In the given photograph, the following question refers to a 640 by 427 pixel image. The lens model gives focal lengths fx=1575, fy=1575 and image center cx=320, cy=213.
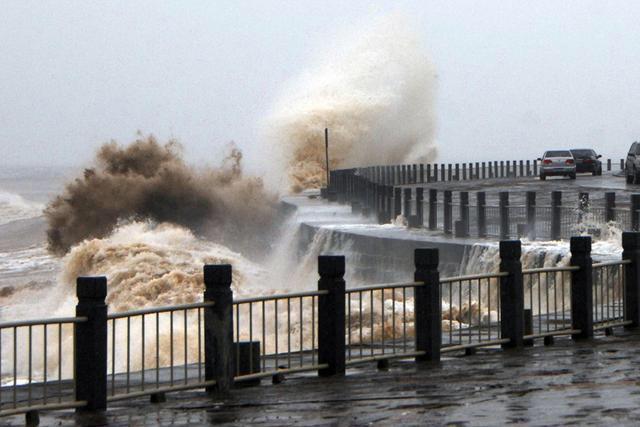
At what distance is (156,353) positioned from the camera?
13.2 metres

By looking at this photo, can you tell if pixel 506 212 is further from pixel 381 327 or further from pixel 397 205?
pixel 381 327

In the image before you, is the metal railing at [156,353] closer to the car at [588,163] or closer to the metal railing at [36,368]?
the metal railing at [36,368]

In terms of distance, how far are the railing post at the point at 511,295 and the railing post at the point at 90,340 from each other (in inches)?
216

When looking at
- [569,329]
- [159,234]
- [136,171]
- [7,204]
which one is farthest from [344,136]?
[569,329]

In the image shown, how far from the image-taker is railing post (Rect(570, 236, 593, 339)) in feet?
56.4

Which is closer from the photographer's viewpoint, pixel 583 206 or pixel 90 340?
pixel 90 340

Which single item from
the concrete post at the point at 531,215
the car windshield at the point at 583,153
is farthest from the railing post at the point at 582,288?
the car windshield at the point at 583,153

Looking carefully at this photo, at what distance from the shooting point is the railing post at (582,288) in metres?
17.2

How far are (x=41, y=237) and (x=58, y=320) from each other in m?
69.2

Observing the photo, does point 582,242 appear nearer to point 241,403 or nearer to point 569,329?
point 569,329

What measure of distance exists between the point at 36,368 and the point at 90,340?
40.8ft

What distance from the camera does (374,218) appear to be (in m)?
44.9

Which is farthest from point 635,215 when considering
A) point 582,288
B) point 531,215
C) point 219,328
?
point 219,328

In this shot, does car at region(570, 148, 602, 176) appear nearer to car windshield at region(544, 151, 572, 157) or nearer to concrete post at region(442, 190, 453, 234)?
car windshield at region(544, 151, 572, 157)
